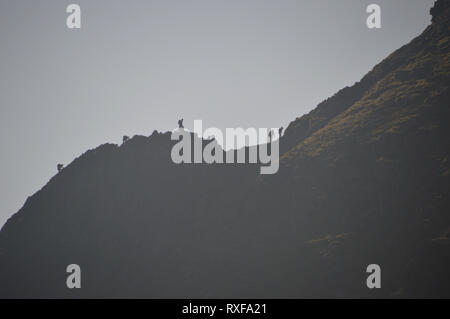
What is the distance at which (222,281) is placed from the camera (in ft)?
225

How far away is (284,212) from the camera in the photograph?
247ft

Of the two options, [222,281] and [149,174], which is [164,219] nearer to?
[149,174]

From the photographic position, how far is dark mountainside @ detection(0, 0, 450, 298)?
61.7m

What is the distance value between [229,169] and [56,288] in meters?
47.9

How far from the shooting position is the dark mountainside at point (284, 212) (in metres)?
61.7

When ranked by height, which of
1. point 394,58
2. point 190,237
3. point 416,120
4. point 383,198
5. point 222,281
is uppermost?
point 394,58

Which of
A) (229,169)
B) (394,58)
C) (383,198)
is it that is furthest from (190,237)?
(394,58)

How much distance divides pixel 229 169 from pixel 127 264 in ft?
109

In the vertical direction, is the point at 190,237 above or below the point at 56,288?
above
